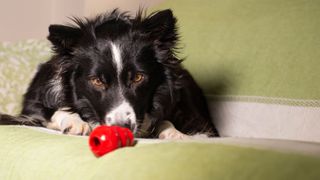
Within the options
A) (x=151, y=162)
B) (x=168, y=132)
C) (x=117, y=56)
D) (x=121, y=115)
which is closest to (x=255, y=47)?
(x=168, y=132)

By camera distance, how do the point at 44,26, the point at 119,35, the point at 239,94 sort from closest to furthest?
the point at 119,35 < the point at 239,94 < the point at 44,26

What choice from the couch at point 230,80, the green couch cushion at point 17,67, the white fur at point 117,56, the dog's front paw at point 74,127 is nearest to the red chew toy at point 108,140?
the couch at point 230,80

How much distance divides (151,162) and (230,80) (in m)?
1.95

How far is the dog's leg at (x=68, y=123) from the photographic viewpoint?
218cm

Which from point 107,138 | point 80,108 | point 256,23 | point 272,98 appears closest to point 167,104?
point 80,108

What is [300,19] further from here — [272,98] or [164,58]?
[164,58]

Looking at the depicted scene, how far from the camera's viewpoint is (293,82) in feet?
9.11

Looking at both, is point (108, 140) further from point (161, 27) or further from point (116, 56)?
point (161, 27)

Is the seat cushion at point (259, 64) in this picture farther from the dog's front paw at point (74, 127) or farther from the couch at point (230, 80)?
the dog's front paw at point (74, 127)

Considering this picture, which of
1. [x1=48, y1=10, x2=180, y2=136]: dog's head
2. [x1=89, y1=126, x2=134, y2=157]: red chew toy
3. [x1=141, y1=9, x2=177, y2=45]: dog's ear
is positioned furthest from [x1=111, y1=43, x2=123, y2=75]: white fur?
[x1=89, y1=126, x2=134, y2=157]: red chew toy

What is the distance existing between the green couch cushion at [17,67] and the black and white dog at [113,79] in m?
0.53

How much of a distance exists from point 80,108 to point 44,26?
2836 mm

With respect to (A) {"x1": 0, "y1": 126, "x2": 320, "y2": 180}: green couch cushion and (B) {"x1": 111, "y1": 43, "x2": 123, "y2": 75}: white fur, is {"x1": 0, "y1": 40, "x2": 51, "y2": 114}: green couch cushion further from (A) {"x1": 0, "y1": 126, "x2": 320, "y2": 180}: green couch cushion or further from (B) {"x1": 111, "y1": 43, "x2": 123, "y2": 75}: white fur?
(A) {"x1": 0, "y1": 126, "x2": 320, "y2": 180}: green couch cushion

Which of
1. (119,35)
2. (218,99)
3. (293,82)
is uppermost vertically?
(119,35)
